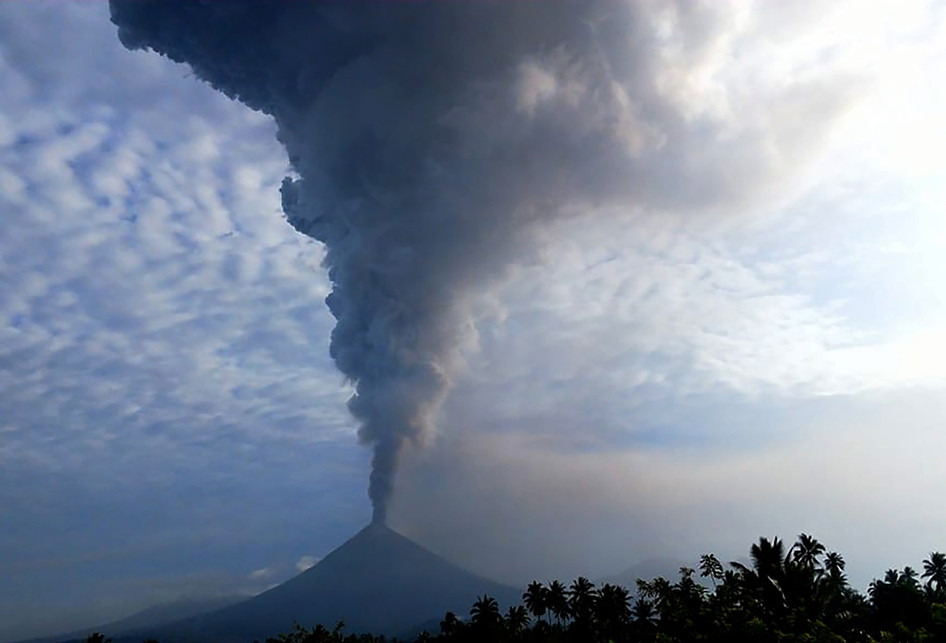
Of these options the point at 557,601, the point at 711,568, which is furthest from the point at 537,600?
the point at 711,568

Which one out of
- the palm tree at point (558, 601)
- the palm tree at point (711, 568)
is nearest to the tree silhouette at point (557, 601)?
the palm tree at point (558, 601)

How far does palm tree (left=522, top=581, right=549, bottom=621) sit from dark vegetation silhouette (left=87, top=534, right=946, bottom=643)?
0.17m

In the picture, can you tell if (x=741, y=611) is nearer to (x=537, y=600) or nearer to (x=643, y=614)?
(x=643, y=614)

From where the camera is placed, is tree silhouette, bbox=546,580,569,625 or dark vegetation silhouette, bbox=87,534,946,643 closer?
dark vegetation silhouette, bbox=87,534,946,643

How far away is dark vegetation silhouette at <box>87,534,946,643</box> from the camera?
42562 millimetres

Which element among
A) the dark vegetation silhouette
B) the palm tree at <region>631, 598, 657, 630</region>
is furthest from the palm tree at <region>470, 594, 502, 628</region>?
the palm tree at <region>631, 598, 657, 630</region>

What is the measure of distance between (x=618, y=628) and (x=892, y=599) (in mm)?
35851

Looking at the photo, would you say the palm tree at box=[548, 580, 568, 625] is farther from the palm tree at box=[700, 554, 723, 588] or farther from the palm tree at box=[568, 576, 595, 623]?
the palm tree at box=[700, 554, 723, 588]

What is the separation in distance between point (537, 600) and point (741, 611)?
6101 cm

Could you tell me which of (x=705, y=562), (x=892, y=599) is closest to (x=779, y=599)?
(x=705, y=562)

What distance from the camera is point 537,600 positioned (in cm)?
10644

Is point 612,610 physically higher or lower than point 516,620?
higher

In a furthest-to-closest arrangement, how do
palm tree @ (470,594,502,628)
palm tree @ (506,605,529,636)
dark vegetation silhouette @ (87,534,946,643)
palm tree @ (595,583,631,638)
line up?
1. palm tree @ (470,594,502,628)
2. palm tree @ (595,583,631,638)
3. palm tree @ (506,605,529,636)
4. dark vegetation silhouette @ (87,534,946,643)

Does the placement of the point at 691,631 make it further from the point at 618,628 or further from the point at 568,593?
the point at 568,593
